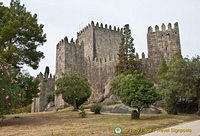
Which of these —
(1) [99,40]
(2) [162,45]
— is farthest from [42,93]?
(2) [162,45]

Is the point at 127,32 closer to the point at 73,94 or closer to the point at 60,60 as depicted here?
the point at 60,60

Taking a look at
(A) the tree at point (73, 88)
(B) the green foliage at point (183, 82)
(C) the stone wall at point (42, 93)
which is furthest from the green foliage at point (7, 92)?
(C) the stone wall at point (42, 93)

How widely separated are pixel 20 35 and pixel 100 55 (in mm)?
27923

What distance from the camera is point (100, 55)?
43938 mm

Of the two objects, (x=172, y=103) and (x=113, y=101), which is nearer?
(x=172, y=103)

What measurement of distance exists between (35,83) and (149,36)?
902 inches

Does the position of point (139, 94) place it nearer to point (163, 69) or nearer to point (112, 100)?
point (112, 100)

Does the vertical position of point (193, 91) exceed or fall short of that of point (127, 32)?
it falls short

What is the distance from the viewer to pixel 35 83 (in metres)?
16.4

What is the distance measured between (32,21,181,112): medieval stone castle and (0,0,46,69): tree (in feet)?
51.5

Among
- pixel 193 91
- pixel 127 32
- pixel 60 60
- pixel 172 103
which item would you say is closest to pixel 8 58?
pixel 172 103

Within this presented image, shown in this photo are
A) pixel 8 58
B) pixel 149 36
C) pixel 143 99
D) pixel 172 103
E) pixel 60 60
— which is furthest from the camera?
pixel 60 60

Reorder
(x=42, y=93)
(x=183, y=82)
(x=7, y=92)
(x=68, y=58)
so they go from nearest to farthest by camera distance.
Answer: (x=7, y=92)
(x=183, y=82)
(x=68, y=58)
(x=42, y=93)

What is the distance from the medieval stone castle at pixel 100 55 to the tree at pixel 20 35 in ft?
51.5
